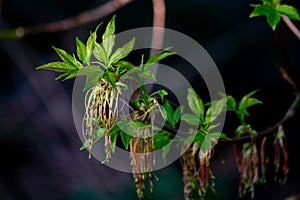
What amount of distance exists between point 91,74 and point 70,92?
1.96m

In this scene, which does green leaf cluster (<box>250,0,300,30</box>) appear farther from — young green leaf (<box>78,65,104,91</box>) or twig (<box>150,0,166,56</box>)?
twig (<box>150,0,166,56</box>)

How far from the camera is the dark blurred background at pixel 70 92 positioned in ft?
8.28

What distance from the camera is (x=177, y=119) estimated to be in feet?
3.23

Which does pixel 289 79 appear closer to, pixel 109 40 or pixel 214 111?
pixel 214 111

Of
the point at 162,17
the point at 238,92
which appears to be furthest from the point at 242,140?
the point at 238,92

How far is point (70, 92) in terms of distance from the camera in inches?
106

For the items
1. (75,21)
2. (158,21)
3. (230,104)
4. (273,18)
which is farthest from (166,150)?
(75,21)

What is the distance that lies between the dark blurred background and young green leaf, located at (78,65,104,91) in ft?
5.69

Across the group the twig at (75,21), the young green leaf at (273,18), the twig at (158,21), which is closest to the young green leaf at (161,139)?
the young green leaf at (273,18)

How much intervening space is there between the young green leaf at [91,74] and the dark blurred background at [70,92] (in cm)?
173

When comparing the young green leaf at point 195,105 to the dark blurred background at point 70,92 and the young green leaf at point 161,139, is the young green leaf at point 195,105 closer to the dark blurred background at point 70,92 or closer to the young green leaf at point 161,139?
the young green leaf at point 161,139

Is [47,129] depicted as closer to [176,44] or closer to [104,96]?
[176,44]

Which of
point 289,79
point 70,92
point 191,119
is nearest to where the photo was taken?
point 191,119

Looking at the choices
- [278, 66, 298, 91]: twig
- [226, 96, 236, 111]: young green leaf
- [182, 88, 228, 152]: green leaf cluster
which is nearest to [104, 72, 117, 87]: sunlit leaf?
[182, 88, 228, 152]: green leaf cluster
